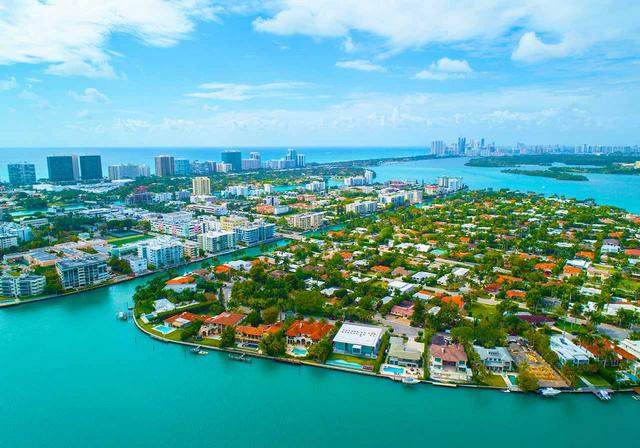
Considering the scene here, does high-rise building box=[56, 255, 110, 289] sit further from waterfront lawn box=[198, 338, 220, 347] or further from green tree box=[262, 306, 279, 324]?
green tree box=[262, 306, 279, 324]

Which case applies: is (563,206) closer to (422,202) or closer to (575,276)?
(422,202)

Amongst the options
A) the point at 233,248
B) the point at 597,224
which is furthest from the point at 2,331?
the point at 597,224

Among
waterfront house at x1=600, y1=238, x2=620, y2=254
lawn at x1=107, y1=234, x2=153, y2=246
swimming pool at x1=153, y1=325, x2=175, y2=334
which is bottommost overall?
swimming pool at x1=153, y1=325, x2=175, y2=334

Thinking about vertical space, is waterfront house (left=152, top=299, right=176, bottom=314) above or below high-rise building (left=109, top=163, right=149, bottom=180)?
below

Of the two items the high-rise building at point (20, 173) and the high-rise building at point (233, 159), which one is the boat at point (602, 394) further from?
the high-rise building at point (233, 159)

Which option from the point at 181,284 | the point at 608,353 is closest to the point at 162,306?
the point at 181,284


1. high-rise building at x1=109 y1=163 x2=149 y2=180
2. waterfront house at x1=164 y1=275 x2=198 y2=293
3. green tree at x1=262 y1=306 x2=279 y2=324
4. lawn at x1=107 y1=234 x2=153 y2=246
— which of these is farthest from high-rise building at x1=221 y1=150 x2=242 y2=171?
green tree at x1=262 y1=306 x2=279 y2=324

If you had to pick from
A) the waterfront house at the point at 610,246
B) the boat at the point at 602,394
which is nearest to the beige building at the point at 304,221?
the waterfront house at the point at 610,246
